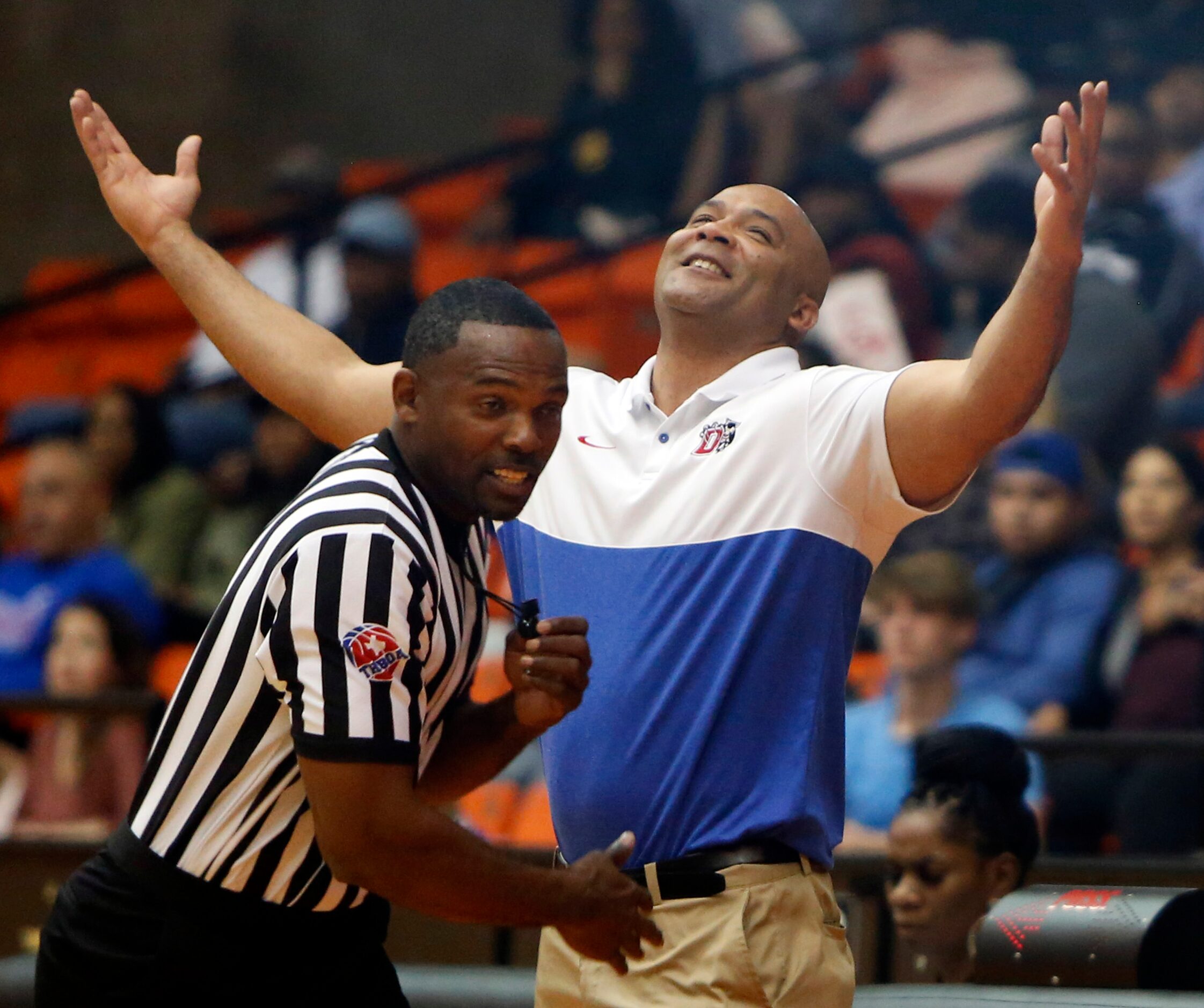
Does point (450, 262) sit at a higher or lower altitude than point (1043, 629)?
higher

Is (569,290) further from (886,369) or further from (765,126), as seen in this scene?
(886,369)

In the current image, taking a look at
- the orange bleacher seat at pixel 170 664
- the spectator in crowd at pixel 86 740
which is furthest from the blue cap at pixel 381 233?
the spectator in crowd at pixel 86 740

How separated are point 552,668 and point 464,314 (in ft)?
1.64

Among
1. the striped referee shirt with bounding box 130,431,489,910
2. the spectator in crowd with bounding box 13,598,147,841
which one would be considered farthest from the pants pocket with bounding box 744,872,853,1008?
the spectator in crowd with bounding box 13,598,147,841

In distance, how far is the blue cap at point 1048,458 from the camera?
555 cm

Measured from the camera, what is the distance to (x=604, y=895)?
92.8 inches

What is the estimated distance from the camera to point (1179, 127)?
Result: 6.80 m

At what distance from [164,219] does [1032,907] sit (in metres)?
2.07

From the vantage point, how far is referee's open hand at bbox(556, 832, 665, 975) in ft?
7.72

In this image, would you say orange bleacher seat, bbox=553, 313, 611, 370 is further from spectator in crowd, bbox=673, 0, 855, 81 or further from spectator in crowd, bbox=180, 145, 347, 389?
spectator in crowd, bbox=673, 0, 855, 81

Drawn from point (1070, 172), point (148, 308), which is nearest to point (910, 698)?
point (1070, 172)

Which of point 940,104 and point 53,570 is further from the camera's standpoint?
point 940,104

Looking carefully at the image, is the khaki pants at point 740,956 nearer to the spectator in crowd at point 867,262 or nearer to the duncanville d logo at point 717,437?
the duncanville d logo at point 717,437

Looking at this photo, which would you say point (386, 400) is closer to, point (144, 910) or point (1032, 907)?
point (144, 910)
